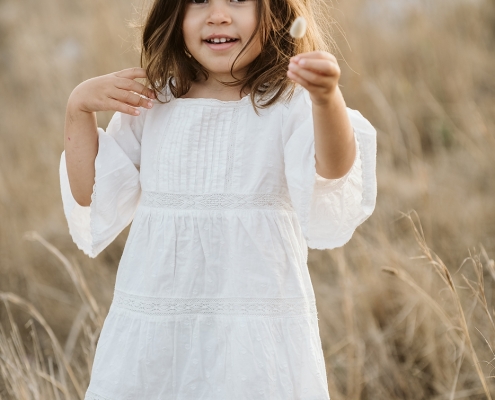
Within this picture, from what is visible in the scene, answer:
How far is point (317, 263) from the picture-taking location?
2.99 m

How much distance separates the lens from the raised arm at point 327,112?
1.11 metres

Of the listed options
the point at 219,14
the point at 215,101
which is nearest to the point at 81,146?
the point at 215,101

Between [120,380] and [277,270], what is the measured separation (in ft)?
1.29

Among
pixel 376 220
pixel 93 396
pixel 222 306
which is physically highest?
pixel 222 306

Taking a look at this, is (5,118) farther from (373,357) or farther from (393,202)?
(373,357)

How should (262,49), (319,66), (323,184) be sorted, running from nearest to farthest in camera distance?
(319,66), (323,184), (262,49)

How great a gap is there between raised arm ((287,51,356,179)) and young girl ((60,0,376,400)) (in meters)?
0.01

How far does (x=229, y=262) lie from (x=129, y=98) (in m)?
0.42

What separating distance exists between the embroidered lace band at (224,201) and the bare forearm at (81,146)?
0.19 m

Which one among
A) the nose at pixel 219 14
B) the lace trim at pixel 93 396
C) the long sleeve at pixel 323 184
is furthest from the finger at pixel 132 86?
the lace trim at pixel 93 396

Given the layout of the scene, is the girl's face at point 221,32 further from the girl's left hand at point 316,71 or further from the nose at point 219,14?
the girl's left hand at point 316,71

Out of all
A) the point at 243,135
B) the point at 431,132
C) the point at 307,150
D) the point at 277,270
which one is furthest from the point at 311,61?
the point at 431,132

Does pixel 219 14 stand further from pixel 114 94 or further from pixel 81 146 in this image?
pixel 81 146

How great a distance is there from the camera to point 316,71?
3.62ft
